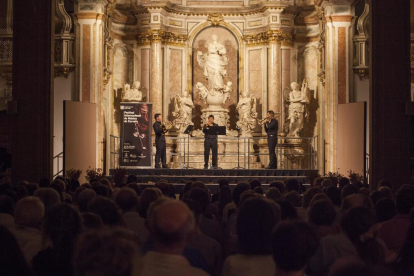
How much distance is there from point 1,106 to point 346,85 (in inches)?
359

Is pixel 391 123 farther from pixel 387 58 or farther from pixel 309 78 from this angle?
pixel 309 78

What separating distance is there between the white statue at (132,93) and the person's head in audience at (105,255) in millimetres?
17866

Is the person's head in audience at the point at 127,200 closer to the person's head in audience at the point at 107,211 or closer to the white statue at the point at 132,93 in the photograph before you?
the person's head in audience at the point at 107,211

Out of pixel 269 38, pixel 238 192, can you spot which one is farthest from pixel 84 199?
pixel 269 38

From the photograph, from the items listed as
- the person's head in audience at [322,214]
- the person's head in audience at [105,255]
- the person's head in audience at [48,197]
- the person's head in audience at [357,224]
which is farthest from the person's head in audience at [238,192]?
the person's head in audience at [105,255]

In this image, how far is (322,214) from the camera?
196 inches

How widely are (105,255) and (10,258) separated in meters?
0.56

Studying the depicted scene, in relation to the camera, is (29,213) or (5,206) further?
(5,206)

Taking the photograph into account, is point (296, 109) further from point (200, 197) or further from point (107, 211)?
point (107, 211)

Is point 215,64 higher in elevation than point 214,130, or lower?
higher

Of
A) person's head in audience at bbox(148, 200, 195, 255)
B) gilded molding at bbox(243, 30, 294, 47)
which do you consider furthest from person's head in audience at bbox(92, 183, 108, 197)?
gilded molding at bbox(243, 30, 294, 47)

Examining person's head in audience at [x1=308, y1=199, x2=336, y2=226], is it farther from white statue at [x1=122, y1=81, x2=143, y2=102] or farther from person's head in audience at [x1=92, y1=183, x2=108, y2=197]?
white statue at [x1=122, y1=81, x2=143, y2=102]

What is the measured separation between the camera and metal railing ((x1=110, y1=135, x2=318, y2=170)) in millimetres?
20281

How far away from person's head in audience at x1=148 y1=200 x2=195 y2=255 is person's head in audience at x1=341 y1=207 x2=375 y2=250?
1.53 metres
